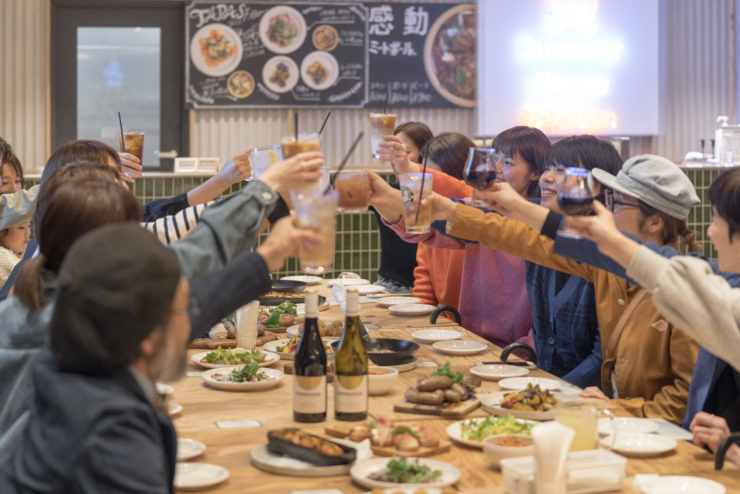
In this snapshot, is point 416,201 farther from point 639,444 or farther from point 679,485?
point 679,485

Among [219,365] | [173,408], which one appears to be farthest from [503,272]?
[173,408]

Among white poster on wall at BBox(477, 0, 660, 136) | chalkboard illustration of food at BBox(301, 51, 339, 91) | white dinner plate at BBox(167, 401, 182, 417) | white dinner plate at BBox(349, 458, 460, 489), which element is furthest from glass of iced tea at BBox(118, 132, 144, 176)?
white poster on wall at BBox(477, 0, 660, 136)

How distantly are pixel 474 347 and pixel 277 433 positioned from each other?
3.67 feet

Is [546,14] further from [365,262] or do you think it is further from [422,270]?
[422,270]

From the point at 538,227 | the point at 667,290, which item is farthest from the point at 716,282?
the point at 538,227

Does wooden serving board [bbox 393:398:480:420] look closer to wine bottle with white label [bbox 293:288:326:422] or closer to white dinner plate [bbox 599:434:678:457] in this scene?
wine bottle with white label [bbox 293:288:326:422]

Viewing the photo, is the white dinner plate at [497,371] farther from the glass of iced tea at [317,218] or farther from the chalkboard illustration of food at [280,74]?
the chalkboard illustration of food at [280,74]

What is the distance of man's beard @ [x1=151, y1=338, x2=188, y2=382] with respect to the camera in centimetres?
106

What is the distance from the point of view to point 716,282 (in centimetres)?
154

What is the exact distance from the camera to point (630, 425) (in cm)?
173

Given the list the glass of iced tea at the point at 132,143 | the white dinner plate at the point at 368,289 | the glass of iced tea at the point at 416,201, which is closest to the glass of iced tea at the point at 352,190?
the glass of iced tea at the point at 416,201

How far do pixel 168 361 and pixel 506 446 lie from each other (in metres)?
0.71

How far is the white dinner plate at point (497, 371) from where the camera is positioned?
2143mm

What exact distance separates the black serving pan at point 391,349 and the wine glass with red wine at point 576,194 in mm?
704
